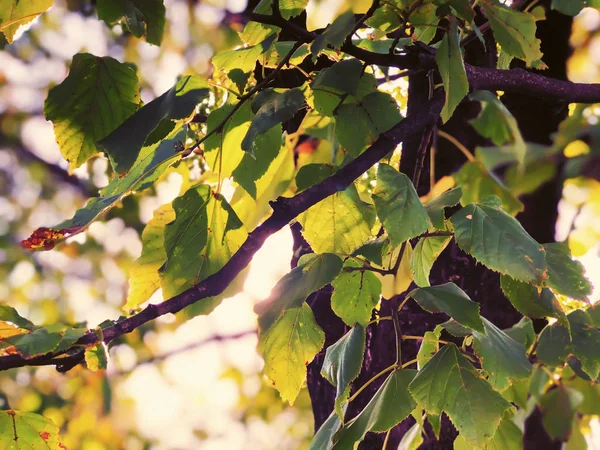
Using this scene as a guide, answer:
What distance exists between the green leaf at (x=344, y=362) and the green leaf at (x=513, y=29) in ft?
1.01

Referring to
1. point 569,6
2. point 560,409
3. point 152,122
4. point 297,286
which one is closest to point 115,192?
point 152,122

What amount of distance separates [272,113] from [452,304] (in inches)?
8.8

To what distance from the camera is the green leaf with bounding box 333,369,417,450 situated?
61cm

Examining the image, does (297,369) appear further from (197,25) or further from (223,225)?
(197,25)

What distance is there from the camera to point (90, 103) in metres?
0.60

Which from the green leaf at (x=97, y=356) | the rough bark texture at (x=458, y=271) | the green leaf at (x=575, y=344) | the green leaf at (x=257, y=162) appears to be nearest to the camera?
the green leaf at (x=97, y=356)

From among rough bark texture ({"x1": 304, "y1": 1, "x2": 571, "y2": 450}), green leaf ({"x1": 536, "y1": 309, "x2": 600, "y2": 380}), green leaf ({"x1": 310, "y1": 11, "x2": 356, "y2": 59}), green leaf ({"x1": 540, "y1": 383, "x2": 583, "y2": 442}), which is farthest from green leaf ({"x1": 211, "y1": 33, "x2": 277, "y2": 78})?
green leaf ({"x1": 540, "y1": 383, "x2": 583, "y2": 442})

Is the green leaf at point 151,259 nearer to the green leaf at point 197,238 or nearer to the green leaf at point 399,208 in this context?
the green leaf at point 197,238

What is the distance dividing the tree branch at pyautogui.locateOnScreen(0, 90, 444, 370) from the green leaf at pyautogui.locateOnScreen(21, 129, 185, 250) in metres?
0.09

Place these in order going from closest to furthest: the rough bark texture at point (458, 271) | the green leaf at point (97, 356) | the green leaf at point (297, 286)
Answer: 1. the green leaf at point (97, 356)
2. the green leaf at point (297, 286)
3. the rough bark texture at point (458, 271)

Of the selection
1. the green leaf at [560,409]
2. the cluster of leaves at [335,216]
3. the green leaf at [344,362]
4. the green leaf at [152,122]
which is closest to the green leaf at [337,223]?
→ the cluster of leaves at [335,216]

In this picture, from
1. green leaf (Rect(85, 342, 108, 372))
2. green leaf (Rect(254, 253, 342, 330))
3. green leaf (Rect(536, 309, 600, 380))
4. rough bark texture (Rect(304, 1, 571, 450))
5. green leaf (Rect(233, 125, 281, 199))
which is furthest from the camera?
rough bark texture (Rect(304, 1, 571, 450))

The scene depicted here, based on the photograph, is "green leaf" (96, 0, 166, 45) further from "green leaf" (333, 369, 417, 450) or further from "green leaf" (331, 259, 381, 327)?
"green leaf" (333, 369, 417, 450)

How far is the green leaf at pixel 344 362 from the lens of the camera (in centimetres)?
61
